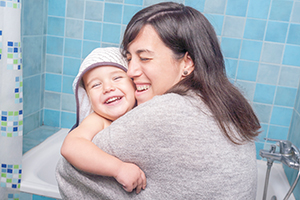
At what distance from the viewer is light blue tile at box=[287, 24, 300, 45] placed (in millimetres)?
1767

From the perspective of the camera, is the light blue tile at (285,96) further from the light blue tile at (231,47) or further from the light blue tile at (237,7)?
the light blue tile at (237,7)

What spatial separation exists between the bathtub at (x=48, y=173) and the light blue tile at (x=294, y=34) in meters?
0.86

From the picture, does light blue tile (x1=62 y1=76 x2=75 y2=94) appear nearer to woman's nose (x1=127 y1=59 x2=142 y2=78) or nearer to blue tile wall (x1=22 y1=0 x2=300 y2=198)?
blue tile wall (x1=22 y1=0 x2=300 y2=198)

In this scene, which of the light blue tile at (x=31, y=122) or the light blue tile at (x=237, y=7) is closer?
the light blue tile at (x=237, y=7)

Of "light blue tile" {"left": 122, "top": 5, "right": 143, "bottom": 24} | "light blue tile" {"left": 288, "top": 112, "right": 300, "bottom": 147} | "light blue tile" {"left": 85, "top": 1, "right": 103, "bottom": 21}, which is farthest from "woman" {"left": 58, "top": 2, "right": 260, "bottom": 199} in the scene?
"light blue tile" {"left": 85, "top": 1, "right": 103, "bottom": 21}

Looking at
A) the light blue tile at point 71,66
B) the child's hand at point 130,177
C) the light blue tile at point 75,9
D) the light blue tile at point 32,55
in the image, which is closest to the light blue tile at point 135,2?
the light blue tile at point 75,9

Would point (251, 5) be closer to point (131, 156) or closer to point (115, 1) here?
point (115, 1)

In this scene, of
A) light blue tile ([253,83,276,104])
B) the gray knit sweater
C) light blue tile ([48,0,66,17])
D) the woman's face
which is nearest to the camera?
the gray knit sweater

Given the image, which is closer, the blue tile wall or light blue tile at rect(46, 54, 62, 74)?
the blue tile wall

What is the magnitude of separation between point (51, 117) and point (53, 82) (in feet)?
0.93

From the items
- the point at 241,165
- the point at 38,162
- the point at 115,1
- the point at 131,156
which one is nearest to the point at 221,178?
the point at 241,165

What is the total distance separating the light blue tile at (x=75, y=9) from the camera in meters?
1.96

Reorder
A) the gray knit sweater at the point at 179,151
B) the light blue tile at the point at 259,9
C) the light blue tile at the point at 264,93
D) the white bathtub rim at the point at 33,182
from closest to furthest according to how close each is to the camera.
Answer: the gray knit sweater at the point at 179,151
the white bathtub rim at the point at 33,182
the light blue tile at the point at 259,9
the light blue tile at the point at 264,93

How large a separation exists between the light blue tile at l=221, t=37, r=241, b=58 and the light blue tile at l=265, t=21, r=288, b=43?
19cm
